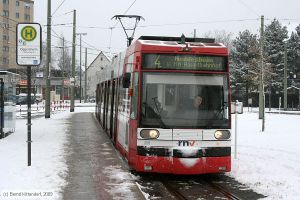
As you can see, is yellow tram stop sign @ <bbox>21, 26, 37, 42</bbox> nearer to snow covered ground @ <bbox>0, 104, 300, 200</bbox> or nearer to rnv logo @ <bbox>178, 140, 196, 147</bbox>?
snow covered ground @ <bbox>0, 104, 300, 200</bbox>

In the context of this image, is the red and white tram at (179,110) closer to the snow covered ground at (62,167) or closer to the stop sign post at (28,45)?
the snow covered ground at (62,167)

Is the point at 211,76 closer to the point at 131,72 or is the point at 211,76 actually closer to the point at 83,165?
the point at 131,72

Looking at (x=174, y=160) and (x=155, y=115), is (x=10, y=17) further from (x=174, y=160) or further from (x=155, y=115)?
(x=174, y=160)

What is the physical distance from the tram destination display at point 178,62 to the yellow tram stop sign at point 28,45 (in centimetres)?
273

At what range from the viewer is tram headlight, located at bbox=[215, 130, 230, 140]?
35.7ft

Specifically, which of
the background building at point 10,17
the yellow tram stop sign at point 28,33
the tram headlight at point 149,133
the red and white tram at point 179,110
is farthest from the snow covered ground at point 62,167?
the background building at point 10,17

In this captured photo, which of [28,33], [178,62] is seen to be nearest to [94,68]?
[28,33]

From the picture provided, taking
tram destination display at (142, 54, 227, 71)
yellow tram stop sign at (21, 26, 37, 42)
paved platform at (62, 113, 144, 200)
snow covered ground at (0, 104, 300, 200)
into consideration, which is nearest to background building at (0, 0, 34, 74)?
snow covered ground at (0, 104, 300, 200)

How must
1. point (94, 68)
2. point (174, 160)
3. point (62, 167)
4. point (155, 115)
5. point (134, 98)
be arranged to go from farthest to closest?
point (94, 68)
point (62, 167)
point (134, 98)
point (155, 115)
point (174, 160)

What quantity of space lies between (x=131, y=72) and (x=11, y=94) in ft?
30.1

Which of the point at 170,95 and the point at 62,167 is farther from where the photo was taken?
the point at 62,167

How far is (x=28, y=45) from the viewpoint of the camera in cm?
1230

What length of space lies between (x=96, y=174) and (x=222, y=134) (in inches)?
110

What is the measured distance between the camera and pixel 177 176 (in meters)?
11.9
